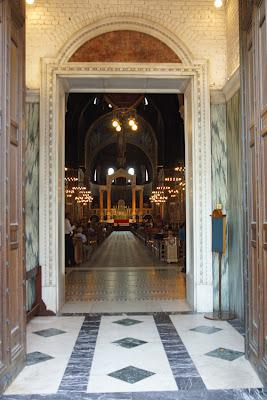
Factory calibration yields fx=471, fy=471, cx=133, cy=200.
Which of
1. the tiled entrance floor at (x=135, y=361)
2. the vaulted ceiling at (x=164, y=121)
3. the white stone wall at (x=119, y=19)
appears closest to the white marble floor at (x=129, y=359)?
the tiled entrance floor at (x=135, y=361)

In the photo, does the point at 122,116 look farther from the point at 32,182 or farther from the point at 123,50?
the point at 32,182

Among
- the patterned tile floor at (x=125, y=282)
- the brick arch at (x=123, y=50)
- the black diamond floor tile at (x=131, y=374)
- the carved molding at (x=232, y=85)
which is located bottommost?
the patterned tile floor at (x=125, y=282)

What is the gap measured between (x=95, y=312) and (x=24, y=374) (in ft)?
9.11

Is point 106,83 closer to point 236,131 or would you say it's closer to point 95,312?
point 236,131

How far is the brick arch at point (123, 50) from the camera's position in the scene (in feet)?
22.5

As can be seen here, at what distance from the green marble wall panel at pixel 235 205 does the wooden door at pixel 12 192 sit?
307cm

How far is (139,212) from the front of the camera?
49.8m

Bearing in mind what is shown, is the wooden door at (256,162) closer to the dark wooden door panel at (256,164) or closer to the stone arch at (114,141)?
the dark wooden door panel at (256,164)

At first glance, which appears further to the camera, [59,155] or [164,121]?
[164,121]

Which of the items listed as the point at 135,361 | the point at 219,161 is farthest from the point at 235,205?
the point at 135,361

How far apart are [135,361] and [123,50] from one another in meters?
4.46

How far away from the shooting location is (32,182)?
6.71 m

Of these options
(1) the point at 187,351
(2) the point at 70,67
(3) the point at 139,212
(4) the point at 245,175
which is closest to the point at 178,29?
(2) the point at 70,67

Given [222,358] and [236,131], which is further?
[236,131]
